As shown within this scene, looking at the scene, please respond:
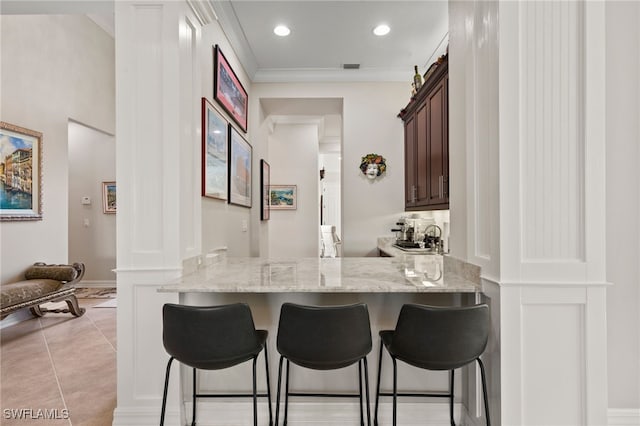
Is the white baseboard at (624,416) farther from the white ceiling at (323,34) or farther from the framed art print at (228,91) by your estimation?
the framed art print at (228,91)

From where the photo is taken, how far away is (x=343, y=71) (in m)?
3.81

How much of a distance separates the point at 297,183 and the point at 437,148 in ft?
10.9

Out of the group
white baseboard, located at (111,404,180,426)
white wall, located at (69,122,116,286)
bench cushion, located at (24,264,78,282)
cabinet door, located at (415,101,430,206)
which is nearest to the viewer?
white baseboard, located at (111,404,180,426)

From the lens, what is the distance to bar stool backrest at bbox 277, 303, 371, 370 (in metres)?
1.31

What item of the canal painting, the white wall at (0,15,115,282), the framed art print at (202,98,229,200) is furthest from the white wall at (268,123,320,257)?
the canal painting

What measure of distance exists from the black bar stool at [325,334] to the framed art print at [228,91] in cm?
195

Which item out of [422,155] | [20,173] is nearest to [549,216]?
[422,155]

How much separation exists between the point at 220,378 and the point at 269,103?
3.30m

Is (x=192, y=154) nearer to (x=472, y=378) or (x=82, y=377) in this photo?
→ (x=82, y=377)

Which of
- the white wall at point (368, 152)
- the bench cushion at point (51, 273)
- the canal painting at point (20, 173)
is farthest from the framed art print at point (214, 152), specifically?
the canal painting at point (20, 173)

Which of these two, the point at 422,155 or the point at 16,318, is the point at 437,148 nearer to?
the point at 422,155

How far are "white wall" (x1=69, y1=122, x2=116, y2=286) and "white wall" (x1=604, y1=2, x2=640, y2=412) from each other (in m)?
Result: 6.20

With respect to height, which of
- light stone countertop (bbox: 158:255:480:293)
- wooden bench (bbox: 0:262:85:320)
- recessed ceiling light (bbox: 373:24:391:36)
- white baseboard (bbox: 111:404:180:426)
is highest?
recessed ceiling light (bbox: 373:24:391:36)

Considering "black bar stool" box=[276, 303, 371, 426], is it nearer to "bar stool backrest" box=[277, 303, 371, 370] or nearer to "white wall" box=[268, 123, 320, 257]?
"bar stool backrest" box=[277, 303, 371, 370]
